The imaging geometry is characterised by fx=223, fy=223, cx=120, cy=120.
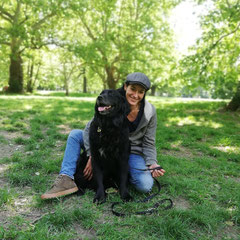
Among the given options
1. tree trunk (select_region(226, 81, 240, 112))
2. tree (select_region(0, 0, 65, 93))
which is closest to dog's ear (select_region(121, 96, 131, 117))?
tree trunk (select_region(226, 81, 240, 112))

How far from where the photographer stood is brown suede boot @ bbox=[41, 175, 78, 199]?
8.60 feet

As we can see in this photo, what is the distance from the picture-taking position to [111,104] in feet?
8.93

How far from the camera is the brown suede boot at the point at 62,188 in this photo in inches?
103

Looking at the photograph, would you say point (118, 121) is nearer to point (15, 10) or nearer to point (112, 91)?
point (112, 91)

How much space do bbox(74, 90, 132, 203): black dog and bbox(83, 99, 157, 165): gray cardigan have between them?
36 cm

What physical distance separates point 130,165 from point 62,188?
100 centimetres

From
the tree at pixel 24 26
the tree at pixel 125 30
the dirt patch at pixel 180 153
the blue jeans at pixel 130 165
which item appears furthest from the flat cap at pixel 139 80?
the tree at pixel 125 30

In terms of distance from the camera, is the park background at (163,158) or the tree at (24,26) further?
the tree at (24,26)

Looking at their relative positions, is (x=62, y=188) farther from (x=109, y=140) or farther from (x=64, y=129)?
(x=64, y=129)

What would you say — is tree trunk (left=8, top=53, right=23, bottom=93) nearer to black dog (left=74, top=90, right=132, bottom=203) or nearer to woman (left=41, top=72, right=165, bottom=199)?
woman (left=41, top=72, right=165, bottom=199)

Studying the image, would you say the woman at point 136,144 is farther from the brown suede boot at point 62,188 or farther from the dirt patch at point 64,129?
the dirt patch at point 64,129

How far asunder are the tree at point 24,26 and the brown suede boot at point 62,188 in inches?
499

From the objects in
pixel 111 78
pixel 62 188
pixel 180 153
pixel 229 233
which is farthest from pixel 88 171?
pixel 111 78

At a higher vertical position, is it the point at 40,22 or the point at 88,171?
the point at 40,22
